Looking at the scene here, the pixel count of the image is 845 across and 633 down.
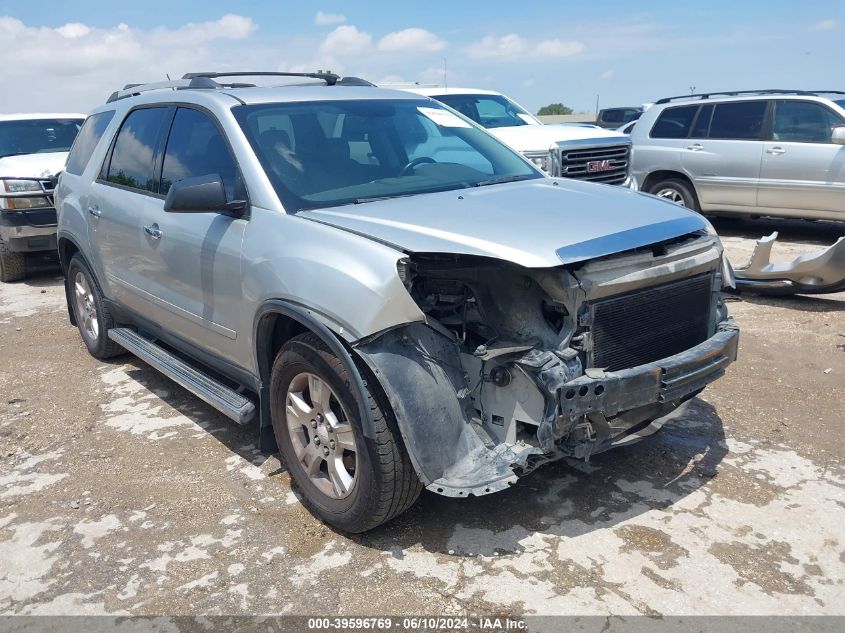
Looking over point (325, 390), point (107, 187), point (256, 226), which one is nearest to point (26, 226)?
point (107, 187)

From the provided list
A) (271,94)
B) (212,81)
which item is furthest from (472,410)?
(212,81)

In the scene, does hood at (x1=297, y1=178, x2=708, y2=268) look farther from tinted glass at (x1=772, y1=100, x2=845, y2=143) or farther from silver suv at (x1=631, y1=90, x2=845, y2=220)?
tinted glass at (x1=772, y1=100, x2=845, y2=143)

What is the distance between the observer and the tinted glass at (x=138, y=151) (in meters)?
4.67

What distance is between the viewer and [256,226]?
360 cm

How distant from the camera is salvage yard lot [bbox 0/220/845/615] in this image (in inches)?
117

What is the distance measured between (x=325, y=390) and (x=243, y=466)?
112cm

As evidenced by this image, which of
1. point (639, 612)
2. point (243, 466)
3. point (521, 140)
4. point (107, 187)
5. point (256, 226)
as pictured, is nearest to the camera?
point (639, 612)

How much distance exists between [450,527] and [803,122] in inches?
330

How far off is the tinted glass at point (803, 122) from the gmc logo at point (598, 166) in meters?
2.54

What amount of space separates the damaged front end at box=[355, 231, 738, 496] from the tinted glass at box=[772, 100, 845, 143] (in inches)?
286

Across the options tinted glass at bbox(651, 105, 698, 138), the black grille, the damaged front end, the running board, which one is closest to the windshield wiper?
the damaged front end

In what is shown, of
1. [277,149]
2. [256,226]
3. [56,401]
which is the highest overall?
[277,149]

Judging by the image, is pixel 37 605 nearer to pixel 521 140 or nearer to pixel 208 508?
→ pixel 208 508

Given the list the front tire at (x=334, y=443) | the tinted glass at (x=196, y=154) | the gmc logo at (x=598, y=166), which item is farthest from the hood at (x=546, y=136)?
the front tire at (x=334, y=443)
